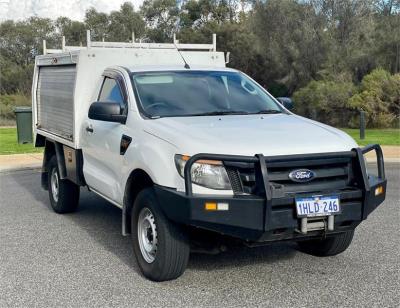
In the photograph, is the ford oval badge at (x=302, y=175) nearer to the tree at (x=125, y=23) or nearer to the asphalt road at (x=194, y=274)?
the asphalt road at (x=194, y=274)

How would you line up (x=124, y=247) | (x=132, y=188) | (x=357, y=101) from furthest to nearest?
(x=357, y=101)
(x=124, y=247)
(x=132, y=188)

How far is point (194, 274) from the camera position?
5.40 metres

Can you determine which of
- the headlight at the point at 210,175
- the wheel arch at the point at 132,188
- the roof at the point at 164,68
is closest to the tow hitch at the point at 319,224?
the headlight at the point at 210,175

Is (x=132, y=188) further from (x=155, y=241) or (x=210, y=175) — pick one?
(x=210, y=175)

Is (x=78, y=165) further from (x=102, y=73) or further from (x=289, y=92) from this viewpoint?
(x=289, y=92)

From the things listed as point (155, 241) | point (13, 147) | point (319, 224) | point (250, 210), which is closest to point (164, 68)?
point (155, 241)

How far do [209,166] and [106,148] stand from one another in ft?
6.10

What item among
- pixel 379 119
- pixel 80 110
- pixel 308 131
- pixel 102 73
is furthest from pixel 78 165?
pixel 379 119

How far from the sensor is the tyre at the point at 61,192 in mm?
8047

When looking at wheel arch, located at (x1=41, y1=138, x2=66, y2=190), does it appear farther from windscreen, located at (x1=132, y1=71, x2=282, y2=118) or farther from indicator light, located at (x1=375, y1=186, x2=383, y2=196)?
indicator light, located at (x1=375, y1=186, x2=383, y2=196)

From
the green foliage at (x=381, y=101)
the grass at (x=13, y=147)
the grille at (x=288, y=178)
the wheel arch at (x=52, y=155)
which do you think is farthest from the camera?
the green foliage at (x=381, y=101)

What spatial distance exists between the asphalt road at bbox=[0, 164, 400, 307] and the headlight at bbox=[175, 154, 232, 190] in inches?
37.2

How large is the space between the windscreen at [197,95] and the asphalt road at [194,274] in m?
1.48

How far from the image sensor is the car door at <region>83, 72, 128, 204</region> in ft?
19.3
